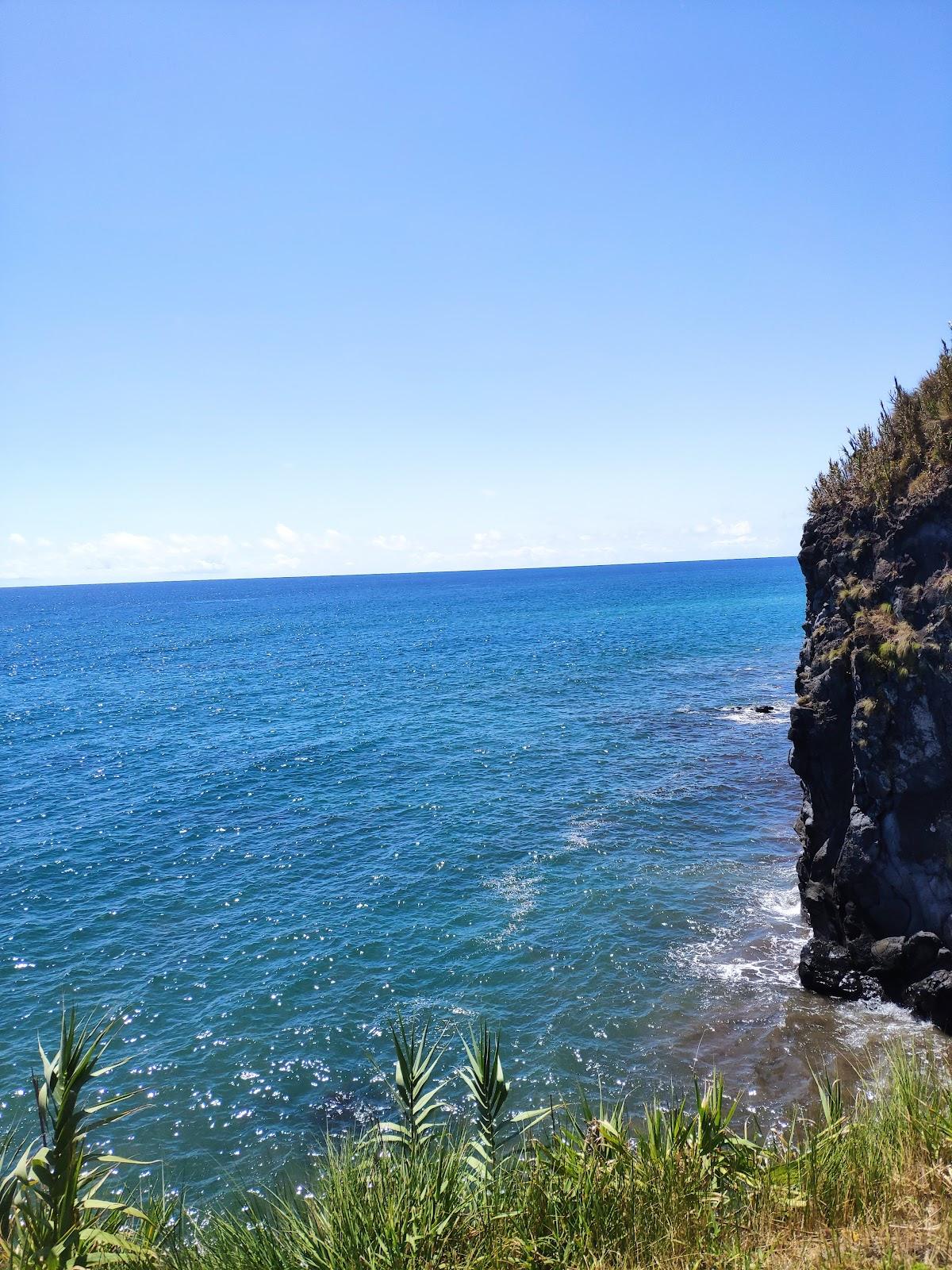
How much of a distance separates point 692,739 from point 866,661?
2539 centimetres

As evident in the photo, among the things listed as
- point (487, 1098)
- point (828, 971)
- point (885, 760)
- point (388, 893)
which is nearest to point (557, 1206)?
point (487, 1098)

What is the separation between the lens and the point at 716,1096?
995 centimetres

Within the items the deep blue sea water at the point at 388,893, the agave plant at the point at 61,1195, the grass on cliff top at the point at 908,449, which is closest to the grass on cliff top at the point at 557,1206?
the agave plant at the point at 61,1195

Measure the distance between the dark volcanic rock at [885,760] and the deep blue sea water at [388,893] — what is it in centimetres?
222

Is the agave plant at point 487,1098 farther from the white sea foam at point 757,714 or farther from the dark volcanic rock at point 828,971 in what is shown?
the white sea foam at point 757,714

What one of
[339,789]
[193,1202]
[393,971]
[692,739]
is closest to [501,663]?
[692,739]

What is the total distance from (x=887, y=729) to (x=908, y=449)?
25.8ft

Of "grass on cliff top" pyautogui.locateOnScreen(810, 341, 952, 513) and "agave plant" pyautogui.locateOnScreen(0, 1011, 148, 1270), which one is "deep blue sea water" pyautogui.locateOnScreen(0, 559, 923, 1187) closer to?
"agave plant" pyautogui.locateOnScreen(0, 1011, 148, 1270)

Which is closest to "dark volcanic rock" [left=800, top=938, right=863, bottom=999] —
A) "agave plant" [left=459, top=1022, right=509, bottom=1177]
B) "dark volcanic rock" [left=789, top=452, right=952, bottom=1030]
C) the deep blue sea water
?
"dark volcanic rock" [left=789, top=452, right=952, bottom=1030]

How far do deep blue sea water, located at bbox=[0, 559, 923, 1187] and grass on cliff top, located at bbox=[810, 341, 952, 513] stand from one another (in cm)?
1411

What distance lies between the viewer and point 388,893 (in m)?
27.1

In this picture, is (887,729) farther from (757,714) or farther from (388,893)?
(757,714)

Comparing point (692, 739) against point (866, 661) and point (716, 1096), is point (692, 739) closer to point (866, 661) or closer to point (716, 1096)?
point (866, 661)

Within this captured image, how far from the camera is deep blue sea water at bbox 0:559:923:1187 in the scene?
18.4m
